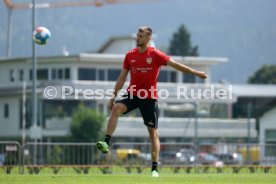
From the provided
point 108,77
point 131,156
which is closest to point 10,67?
point 108,77

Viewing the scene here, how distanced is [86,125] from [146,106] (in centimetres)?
4713

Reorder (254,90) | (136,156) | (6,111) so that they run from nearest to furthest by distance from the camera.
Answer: (136,156) → (6,111) → (254,90)

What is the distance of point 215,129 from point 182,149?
34869 mm

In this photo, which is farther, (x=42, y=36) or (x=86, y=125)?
(x=86, y=125)

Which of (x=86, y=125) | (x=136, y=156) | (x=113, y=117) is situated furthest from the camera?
(x=86, y=125)

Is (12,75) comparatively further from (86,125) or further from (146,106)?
(146,106)

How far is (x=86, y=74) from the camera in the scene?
74625 millimetres

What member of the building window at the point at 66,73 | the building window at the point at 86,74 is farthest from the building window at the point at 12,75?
A: the building window at the point at 86,74

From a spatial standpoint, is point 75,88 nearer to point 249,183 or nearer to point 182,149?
point 182,149

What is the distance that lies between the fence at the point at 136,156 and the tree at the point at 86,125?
1060 inches

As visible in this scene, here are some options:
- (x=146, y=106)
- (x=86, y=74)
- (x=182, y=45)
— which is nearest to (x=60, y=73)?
(x=86, y=74)

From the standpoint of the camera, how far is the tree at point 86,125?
66.3 metres

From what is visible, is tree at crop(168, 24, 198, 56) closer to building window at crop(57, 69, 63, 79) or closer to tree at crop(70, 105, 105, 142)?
building window at crop(57, 69, 63, 79)

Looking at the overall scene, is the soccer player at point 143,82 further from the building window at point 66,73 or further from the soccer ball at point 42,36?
the building window at point 66,73
